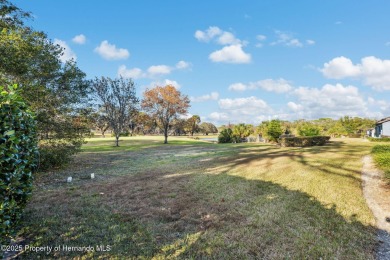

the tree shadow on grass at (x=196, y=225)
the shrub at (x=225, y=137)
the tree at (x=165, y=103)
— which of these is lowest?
the tree shadow on grass at (x=196, y=225)

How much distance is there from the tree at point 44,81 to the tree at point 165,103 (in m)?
20.6

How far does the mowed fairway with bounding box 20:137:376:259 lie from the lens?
173 inches

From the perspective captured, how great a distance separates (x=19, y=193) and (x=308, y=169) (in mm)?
10781

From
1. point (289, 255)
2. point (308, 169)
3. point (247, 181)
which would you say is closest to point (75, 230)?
point (289, 255)

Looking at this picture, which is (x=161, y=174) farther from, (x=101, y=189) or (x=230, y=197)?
(x=230, y=197)

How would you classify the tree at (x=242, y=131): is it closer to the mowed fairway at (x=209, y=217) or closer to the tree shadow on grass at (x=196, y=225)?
the mowed fairway at (x=209, y=217)

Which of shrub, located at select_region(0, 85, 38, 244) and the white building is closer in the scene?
shrub, located at select_region(0, 85, 38, 244)

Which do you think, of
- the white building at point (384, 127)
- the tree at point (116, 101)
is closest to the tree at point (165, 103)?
the tree at point (116, 101)

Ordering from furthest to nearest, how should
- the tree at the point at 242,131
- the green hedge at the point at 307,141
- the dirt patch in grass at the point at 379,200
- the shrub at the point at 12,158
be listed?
the tree at the point at 242,131
the green hedge at the point at 307,141
the dirt patch in grass at the point at 379,200
the shrub at the point at 12,158

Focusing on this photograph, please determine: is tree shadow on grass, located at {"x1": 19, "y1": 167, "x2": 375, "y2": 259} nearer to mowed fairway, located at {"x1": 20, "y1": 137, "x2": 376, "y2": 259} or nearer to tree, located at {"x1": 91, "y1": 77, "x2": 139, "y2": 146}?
mowed fairway, located at {"x1": 20, "y1": 137, "x2": 376, "y2": 259}

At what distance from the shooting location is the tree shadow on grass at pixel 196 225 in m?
4.32

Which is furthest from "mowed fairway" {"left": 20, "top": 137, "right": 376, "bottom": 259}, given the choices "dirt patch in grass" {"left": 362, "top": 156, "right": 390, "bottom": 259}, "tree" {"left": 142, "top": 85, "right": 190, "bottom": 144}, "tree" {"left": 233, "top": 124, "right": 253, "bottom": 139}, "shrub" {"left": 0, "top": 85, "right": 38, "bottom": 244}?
"tree" {"left": 233, "top": 124, "right": 253, "bottom": 139}

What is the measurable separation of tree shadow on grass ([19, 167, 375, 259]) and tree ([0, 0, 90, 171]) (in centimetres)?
623

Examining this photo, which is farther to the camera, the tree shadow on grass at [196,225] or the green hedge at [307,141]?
the green hedge at [307,141]
